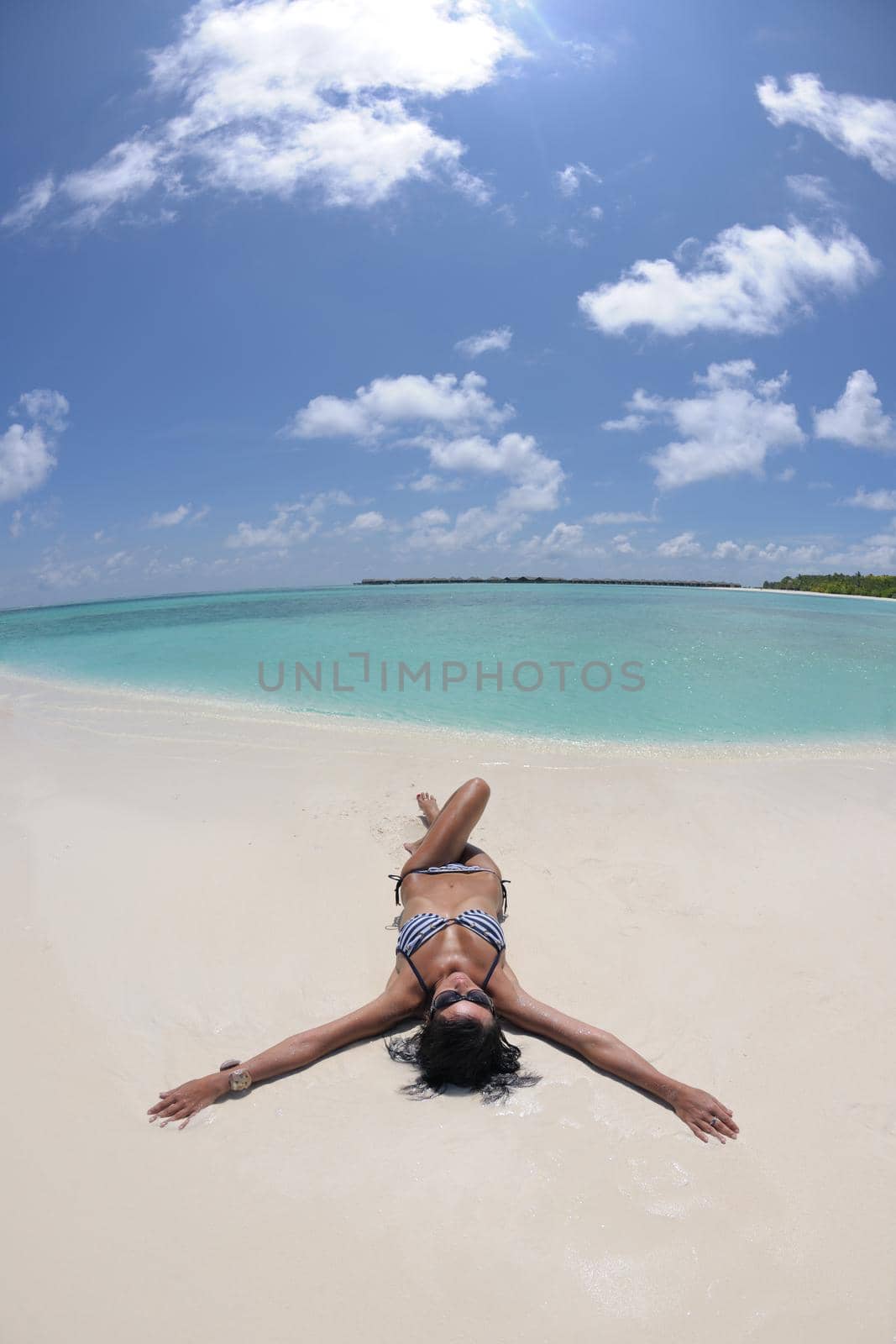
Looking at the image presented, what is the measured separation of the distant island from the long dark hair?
256ft

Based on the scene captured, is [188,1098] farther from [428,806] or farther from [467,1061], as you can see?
[428,806]

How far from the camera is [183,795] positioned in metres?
5.88

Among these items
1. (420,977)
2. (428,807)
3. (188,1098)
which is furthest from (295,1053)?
(428,807)

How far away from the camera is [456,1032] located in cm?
272

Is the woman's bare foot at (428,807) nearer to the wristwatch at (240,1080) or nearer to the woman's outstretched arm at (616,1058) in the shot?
the woman's outstretched arm at (616,1058)

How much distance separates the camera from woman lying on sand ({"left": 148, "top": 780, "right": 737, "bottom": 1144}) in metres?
2.63

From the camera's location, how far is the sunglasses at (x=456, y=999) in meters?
2.86

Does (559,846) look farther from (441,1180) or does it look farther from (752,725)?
(752,725)

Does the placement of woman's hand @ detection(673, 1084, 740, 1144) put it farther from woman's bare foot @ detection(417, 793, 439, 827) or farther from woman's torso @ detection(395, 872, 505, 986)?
woman's bare foot @ detection(417, 793, 439, 827)

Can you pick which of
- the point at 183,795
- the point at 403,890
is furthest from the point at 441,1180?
the point at 183,795

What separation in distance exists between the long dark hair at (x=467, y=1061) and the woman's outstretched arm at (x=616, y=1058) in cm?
20

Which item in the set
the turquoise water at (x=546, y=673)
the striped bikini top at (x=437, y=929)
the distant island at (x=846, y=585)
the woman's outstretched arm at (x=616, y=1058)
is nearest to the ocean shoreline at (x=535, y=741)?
the turquoise water at (x=546, y=673)

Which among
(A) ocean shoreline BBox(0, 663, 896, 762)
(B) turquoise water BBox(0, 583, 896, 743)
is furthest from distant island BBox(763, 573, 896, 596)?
(A) ocean shoreline BBox(0, 663, 896, 762)

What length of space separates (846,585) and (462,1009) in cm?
8862
